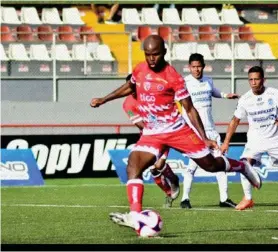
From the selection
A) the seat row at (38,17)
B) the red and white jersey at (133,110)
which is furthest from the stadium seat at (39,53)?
the red and white jersey at (133,110)

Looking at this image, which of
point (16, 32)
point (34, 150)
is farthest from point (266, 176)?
point (16, 32)

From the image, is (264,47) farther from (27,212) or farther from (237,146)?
(27,212)

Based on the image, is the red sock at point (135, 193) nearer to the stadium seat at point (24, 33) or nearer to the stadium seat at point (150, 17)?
the stadium seat at point (24, 33)

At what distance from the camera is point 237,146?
23.8 metres

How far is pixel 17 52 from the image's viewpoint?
28094 millimetres

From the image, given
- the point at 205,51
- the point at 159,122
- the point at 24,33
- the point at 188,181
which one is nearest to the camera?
the point at 159,122

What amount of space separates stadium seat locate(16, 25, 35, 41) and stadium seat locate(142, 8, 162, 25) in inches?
130

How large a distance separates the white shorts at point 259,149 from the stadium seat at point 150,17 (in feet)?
47.4

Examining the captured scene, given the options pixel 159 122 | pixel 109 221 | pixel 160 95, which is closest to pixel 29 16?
pixel 109 221

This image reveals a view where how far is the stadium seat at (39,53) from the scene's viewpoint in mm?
27688

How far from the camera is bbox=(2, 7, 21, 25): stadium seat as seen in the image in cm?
2977

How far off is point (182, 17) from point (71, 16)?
3067 mm

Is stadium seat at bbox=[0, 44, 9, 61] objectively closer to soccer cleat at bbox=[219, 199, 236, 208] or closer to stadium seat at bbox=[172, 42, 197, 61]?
stadium seat at bbox=[172, 42, 197, 61]

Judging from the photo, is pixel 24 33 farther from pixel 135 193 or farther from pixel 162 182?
pixel 135 193
